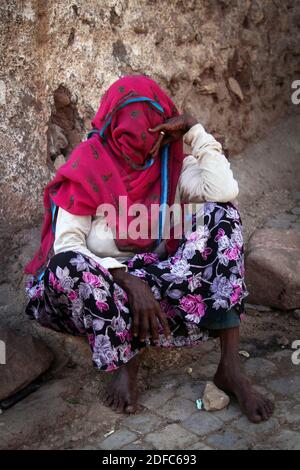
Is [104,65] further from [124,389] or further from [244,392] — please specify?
[244,392]

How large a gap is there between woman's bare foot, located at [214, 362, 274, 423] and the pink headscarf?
0.68 m

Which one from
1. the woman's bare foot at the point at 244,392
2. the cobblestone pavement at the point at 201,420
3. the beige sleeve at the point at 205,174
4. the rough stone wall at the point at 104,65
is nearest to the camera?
the cobblestone pavement at the point at 201,420

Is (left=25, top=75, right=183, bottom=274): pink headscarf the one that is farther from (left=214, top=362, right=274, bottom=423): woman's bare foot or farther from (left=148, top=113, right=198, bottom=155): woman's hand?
(left=214, top=362, right=274, bottom=423): woman's bare foot

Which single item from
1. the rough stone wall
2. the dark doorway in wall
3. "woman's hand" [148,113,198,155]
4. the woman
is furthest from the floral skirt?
the dark doorway in wall

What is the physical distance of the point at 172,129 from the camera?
2932 millimetres

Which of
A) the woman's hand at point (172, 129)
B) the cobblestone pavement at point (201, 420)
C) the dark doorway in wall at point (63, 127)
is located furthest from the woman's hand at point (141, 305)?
the dark doorway in wall at point (63, 127)

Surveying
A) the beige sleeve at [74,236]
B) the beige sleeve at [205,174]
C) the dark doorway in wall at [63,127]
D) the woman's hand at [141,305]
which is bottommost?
the woman's hand at [141,305]

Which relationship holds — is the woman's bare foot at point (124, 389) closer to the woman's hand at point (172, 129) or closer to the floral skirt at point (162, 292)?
the floral skirt at point (162, 292)

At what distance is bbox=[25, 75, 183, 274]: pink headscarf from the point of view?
9.05 ft

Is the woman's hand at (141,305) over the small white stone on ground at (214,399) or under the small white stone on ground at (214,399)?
over

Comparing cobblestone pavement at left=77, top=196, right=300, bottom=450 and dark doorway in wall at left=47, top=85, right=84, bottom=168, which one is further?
dark doorway in wall at left=47, top=85, right=84, bottom=168

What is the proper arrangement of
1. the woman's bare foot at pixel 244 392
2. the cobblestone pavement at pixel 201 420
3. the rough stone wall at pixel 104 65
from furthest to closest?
the rough stone wall at pixel 104 65 < the woman's bare foot at pixel 244 392 < the cobblestone pavement at pixel 201 420

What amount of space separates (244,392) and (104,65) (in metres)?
2.11

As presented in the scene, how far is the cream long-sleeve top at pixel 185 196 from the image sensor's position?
8.93ft
